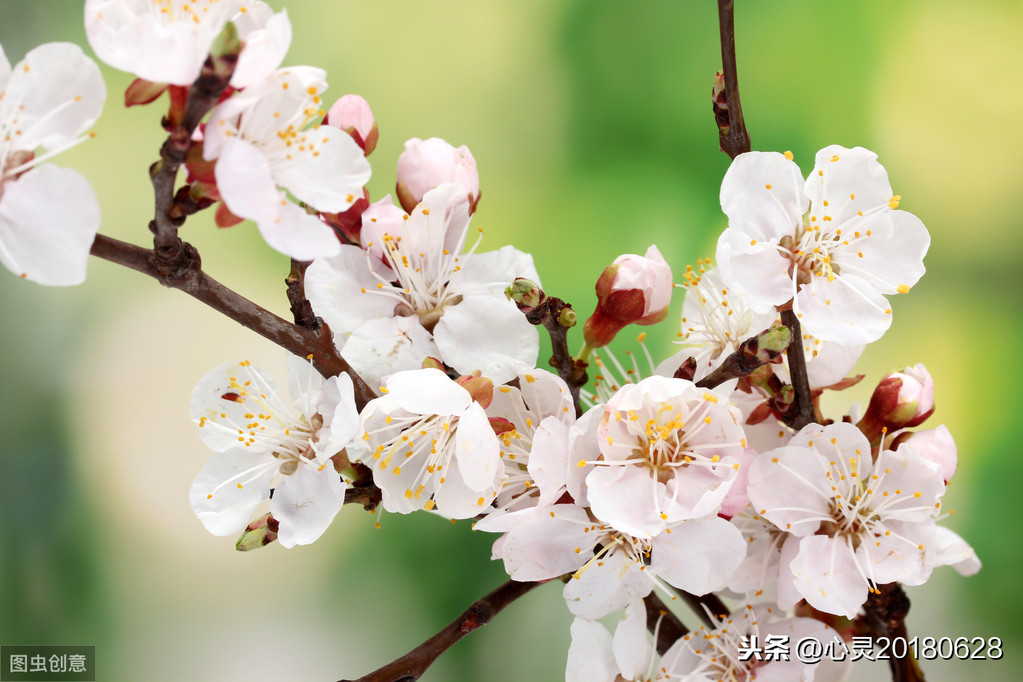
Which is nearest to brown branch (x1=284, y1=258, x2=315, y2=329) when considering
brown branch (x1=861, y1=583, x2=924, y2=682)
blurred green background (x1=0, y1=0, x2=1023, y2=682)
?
brown branch (x1=861, y1=583, x2=924, y2=682)

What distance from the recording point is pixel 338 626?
1286 mm

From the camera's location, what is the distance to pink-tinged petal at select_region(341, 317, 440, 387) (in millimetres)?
594

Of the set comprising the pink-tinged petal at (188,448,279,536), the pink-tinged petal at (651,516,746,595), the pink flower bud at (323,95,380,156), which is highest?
the pink flower bud at (323,95,380,156)

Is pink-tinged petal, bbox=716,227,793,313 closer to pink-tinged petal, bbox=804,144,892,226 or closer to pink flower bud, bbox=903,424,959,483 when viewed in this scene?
pink-tinged petal, bbox=804,144,892,226

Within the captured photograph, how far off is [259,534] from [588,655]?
27 cm

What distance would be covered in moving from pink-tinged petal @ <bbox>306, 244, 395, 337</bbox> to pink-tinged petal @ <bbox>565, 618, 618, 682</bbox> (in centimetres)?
28

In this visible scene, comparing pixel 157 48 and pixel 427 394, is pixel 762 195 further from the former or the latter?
pixel 157 48

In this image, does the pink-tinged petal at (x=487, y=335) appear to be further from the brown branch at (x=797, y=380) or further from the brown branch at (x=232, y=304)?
the brown branch at (x=797, y=380)

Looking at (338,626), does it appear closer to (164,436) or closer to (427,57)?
(164,436)

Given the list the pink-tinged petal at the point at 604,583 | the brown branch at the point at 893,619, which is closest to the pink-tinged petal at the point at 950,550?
the brown branch at the point at 893,619

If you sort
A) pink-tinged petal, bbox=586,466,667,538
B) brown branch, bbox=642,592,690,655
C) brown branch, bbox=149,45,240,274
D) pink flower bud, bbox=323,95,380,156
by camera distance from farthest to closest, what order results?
brown branch, bbox=642,592,690,655 → pink flower bud, bbox=323,95,380,156 → pink-tinged petal, bbox=586,466,667,538 → brown branch, bbox=149,45,240,274

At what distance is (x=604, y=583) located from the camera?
621mm

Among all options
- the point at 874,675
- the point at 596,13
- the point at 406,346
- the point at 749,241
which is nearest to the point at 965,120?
the point at 596,13

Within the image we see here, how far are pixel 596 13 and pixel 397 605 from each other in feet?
3.21
